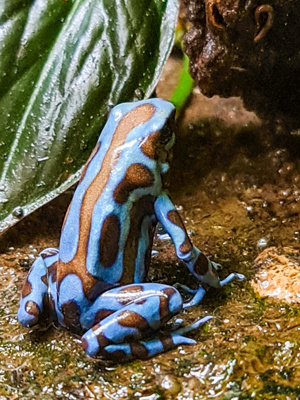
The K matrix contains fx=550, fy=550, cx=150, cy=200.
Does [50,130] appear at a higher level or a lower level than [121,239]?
higher

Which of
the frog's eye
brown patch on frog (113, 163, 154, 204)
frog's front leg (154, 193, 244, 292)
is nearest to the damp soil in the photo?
frog's front leg (154, 193, 244, 292)

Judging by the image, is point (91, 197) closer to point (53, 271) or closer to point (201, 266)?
point (53, 271)

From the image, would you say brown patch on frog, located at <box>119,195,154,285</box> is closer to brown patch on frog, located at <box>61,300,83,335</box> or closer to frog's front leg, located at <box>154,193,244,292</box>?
frog's front leg, located at <box>154,193,244,292</box>

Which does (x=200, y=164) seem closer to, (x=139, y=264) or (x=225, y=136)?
(x=225, y=136)

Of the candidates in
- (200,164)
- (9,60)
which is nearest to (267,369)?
(200,164)

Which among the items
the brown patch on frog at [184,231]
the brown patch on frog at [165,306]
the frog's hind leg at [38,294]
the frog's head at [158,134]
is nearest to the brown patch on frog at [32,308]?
the frog's hind leg at [38,294]

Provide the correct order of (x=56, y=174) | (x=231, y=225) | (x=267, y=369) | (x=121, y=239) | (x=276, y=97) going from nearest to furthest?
(x=267, y=369)
(x=121, y=239)
(x=56, y=174)
(x=231, y=225)
(x=276, y=97)

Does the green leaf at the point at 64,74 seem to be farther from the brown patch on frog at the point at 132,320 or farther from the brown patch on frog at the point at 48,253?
the brown patch on frog at the point at 132,320
